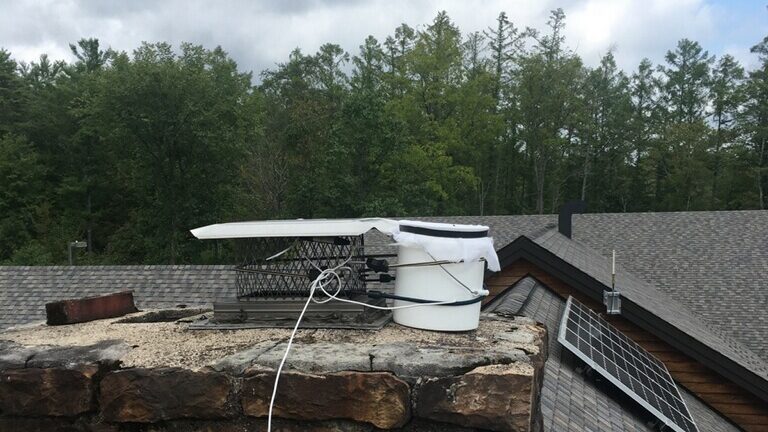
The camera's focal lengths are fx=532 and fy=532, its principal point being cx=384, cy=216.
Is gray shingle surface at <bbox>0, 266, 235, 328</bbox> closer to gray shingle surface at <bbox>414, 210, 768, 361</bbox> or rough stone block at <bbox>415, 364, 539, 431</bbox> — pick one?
gray shingle surface at <bbox>414, 210, 768, 361</bbox>

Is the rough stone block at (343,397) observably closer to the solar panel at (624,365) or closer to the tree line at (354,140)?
the solar panel at (624,365)

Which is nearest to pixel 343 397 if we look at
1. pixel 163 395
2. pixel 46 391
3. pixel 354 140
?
pixel 163 395

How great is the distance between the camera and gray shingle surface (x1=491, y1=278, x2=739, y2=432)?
3170mm

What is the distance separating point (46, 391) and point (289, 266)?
967 mm

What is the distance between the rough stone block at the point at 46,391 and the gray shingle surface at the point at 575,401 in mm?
A: 2130

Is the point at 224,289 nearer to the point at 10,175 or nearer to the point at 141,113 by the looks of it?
the point at 141,113

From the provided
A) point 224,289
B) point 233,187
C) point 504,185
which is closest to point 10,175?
point 233,187

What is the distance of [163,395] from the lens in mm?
1646

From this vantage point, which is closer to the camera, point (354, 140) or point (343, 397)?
point (343, 397)

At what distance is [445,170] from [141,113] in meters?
16.3

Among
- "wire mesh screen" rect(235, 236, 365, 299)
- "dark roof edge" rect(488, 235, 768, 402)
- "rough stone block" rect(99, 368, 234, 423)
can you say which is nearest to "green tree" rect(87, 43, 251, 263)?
"dark roof edge" rect(488, 235, 768, 402)

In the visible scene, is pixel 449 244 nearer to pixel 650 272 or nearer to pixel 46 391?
pixel 46 391

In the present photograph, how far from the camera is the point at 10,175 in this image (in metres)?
29.4

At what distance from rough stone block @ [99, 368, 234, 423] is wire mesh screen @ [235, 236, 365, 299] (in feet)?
2.01
